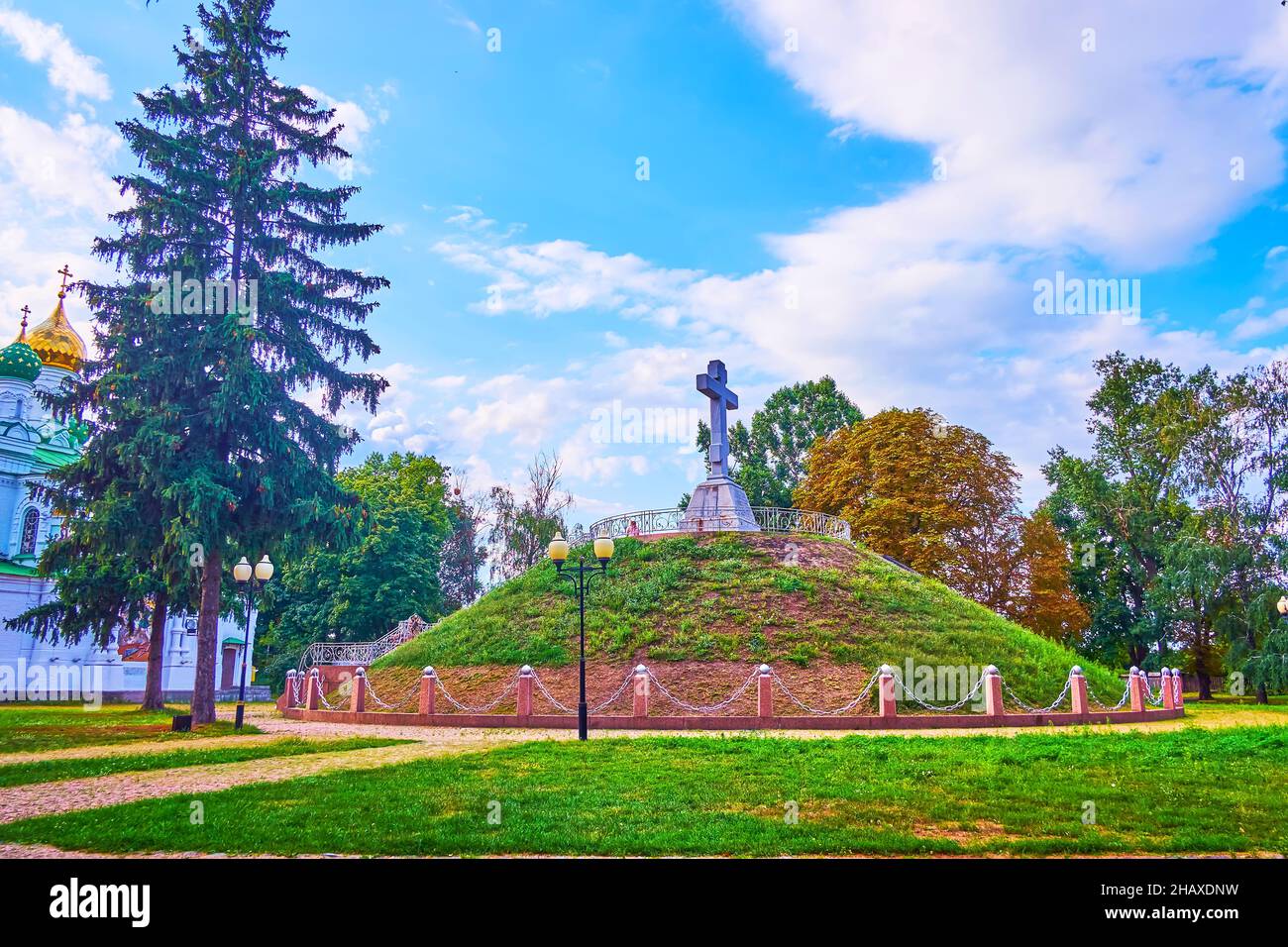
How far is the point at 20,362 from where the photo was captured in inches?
1700

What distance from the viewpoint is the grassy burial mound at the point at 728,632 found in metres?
22.0

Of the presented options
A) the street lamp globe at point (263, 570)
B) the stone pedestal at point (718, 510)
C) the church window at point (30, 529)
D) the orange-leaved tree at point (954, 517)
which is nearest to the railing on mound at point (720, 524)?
the stone pedestal at point (718, 510)

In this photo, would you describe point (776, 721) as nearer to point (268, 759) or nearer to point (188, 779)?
point (268, 759)

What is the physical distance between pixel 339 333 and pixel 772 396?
45.3 m

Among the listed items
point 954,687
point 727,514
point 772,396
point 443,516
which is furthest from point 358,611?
point 772,396

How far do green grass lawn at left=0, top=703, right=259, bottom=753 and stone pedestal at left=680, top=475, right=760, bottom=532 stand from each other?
18.2 metres

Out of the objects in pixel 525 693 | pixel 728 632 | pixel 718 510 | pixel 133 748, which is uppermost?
pixel 718 510

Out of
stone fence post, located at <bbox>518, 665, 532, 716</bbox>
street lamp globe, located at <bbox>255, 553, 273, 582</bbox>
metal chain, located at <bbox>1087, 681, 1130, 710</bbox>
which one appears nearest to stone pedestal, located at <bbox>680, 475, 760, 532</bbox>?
metal chain, located at <bbox>1087, 681, 1130, 710</bbox>

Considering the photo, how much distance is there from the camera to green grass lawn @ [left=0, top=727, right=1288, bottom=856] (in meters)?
6.55

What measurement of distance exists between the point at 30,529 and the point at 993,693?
4565 cm

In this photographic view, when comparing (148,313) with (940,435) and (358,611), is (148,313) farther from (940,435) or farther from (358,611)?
(940,435)

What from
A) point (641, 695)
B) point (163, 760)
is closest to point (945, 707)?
point (641, 695)

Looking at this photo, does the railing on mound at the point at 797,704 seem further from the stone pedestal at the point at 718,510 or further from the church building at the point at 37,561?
the church building at the point at 37,561
